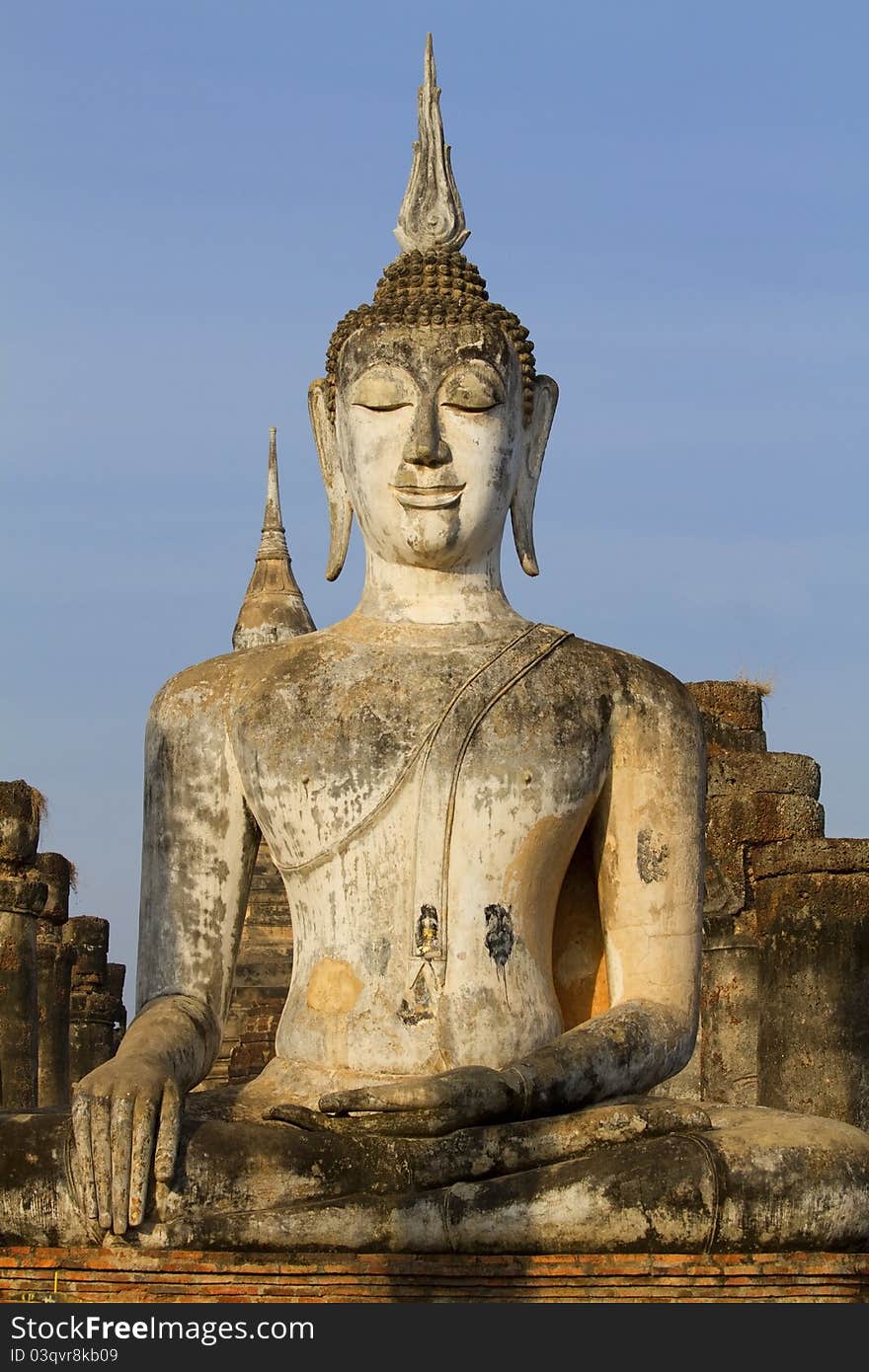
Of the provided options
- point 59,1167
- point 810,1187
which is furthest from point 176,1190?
point 810,1187

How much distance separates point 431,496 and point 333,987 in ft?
6.08

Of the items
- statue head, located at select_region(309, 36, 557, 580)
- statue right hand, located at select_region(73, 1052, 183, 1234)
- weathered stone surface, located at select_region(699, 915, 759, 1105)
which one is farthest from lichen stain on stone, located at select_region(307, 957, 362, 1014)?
weathered stone surface, located at select_region(699, 915, 759, 1105)

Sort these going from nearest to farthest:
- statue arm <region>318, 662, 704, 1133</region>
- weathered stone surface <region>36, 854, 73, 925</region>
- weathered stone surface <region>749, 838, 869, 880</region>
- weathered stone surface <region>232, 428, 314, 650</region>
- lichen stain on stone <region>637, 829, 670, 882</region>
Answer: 1. statue arm <region>318, 662, 704, 1133</region>
2. lichen stain on stone <region>637, 829, 670, 882</region>
3. weathered stone surface <region>749, 838, 869, 880</region>
4. weathered stone surface <region>36, 854, 73, 925</region>
5. weathered stone surface <region>232, 428, 314, 650</region>

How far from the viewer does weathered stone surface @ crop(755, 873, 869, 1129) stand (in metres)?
18.0

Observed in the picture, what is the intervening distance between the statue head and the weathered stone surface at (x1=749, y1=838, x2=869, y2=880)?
640 cm

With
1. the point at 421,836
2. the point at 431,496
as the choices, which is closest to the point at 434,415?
the point at 431,496

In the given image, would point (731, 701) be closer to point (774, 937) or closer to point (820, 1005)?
point (774, 937)

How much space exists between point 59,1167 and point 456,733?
215 centimetres

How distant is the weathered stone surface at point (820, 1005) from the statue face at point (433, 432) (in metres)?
6.51

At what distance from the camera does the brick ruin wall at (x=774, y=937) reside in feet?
59.2

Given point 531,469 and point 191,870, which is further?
point 531,469

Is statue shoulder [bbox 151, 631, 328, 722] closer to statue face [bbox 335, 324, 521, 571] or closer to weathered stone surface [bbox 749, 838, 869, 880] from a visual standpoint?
statue face [bbox 335, 324, 521, 571]

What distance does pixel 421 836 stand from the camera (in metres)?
11.7

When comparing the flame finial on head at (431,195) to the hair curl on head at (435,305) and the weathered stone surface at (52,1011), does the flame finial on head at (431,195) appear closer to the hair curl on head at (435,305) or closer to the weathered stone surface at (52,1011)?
the hair curl on head at (435,305)
